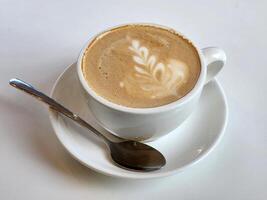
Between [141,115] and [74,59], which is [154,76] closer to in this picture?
[141,115]

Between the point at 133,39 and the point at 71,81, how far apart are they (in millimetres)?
183

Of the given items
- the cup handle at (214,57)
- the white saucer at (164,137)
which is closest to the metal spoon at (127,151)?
the white saucer at (164,137)

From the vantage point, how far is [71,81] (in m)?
0.92

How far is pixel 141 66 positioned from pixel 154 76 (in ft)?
0.12

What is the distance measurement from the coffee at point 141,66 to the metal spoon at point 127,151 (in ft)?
0.30

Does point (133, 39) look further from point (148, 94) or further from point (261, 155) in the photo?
point (261, 155)

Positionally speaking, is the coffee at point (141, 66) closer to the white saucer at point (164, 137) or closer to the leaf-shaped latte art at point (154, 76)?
the leaf-shaped latte art at point (154, 76)

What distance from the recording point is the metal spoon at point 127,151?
74 centimetres

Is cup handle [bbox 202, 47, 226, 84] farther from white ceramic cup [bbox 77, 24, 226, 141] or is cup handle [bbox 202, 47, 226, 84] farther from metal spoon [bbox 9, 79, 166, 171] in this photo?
metal spoon [bbox 9, 79, 166, 171]

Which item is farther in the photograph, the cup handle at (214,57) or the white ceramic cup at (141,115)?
the cup handle at (214,57)

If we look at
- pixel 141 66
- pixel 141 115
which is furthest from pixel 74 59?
pixel 141 115

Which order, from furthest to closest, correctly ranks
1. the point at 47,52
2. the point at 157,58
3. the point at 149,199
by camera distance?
the point at 47,52 → the point at 157,58 → the point at 149,199

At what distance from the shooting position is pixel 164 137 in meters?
0.83

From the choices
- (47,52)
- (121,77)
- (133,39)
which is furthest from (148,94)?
(47,52)
